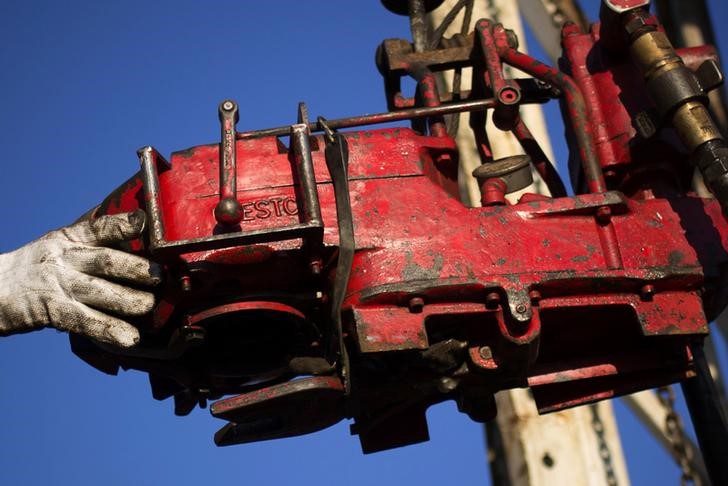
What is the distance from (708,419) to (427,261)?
4.40ft

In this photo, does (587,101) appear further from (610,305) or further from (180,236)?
(180,236)

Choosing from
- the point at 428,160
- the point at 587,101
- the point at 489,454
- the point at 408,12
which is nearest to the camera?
the point at 428,160

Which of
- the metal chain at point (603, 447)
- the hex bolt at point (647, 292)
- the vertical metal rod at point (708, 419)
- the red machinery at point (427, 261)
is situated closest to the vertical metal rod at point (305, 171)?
the red machinery at point (427, 261)

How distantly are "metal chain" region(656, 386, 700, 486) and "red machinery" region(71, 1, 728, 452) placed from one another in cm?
414

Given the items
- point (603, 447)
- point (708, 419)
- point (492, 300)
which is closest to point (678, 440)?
point (603, 447)

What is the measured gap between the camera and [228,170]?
4645mm

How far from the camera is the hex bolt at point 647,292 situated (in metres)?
4.69

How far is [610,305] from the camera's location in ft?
15.4

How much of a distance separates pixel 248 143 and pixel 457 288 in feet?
2.88

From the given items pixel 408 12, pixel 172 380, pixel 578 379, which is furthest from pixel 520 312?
pixel 408 12

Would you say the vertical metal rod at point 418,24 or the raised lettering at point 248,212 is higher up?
the vertical metal rod at point 418,24

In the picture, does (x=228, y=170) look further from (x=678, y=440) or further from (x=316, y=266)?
(x=678, y=440)

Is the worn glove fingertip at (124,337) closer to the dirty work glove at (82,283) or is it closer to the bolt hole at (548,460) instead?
the dirty work glove at (82,283)

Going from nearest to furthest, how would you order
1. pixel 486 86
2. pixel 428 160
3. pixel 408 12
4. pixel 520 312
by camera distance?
pixel 520 312 < pixel 428 160 < pixel 486 86 < pixel 408 12
